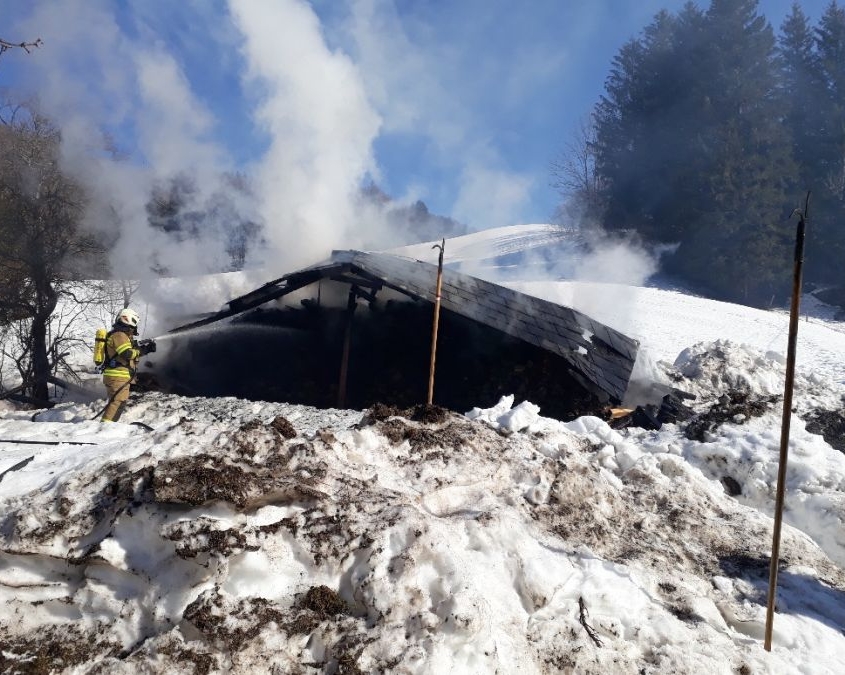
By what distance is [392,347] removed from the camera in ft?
35.3

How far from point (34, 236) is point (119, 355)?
408 cm

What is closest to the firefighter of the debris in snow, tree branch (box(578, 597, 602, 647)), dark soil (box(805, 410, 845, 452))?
the debris in snow

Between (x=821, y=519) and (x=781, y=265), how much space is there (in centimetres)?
2472

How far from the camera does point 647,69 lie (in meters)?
30.6

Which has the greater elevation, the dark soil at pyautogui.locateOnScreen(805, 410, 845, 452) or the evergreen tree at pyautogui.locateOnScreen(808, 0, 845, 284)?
the evergreen tree at pyautogui.locateOnScreen(808, 0, 845, 284)

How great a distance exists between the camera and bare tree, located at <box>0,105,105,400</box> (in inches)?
356

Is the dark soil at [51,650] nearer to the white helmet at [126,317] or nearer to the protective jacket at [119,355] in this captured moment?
the protective jacket at [119,355]

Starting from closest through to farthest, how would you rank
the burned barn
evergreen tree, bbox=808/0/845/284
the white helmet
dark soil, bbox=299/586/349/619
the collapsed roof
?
dark soil, bbox=299/586/349/619 < the white helmet < the collapsed roof < the burned barn < evergreen tree, bbox=808/0/845/284

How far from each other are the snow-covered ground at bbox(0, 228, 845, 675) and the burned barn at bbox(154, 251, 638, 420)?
13.9 feet

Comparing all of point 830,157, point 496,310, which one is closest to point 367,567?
point 496,310

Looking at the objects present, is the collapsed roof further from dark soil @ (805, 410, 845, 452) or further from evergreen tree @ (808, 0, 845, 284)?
evergreen tree @ (808, 0, 845, 284)

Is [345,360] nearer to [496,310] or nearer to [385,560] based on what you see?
[496,310]

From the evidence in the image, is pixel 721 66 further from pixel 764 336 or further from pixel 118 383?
pixel 118 383

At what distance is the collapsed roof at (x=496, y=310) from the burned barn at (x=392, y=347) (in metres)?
0.03
